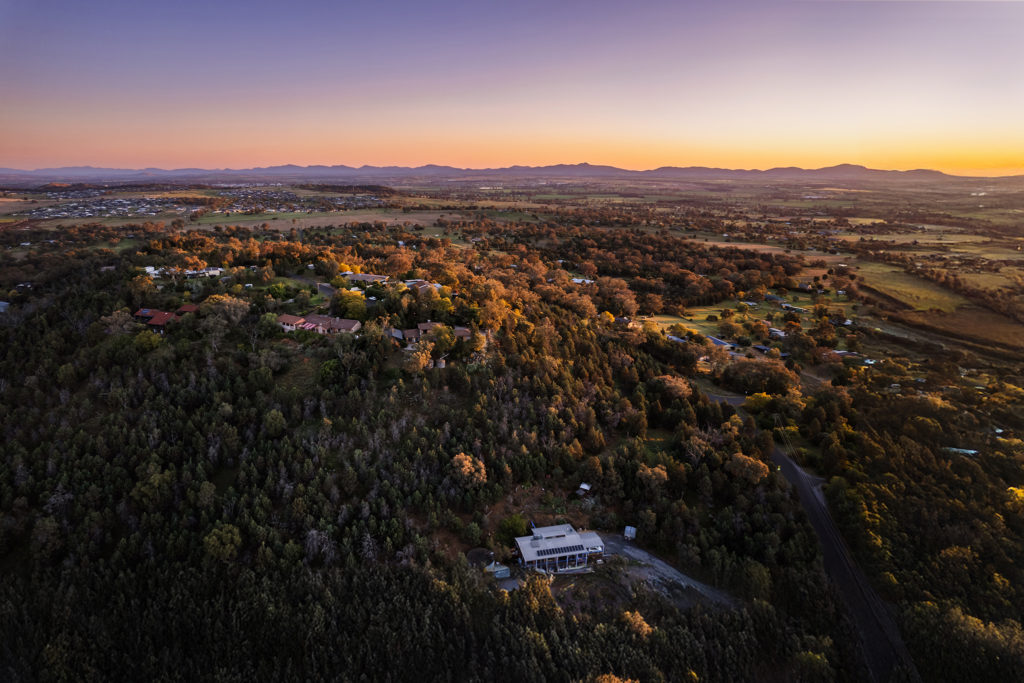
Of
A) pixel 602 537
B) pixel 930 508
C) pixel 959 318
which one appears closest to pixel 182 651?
pixel 602 537

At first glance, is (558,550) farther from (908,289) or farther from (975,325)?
(908,289)

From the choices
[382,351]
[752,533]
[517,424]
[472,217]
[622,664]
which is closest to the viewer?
[622,664]

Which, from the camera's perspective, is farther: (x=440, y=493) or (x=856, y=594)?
(x=440, y=493)

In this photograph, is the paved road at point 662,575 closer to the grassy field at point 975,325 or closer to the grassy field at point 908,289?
the grassy field at point 975,325

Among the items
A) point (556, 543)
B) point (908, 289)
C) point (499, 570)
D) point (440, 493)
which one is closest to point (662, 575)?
point (556, 543)

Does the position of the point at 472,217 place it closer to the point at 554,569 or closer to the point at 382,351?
the point at 382,351

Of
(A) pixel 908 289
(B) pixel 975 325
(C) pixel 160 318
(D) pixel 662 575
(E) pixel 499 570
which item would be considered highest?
(C) pixel 160 318

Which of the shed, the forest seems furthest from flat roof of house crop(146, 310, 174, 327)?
the shed
